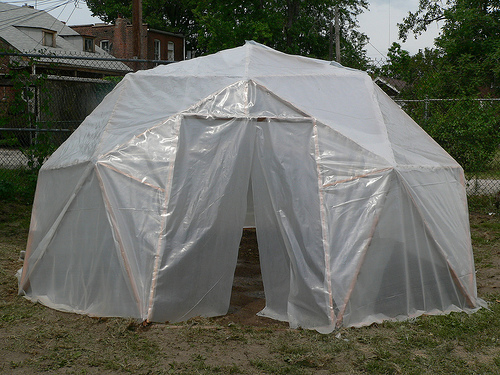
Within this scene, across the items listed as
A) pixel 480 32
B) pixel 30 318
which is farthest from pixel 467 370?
pixel 480 32

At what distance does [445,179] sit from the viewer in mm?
5367

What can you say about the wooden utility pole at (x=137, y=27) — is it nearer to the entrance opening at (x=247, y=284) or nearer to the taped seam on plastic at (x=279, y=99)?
the entrance opening at (x=247, y=284)

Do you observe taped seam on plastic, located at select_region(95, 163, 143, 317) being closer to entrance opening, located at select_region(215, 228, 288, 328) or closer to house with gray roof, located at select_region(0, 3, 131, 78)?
entrance opening, located at select_region(215, 228, 288, 328)

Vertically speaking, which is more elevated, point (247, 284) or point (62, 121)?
point (62, 121)

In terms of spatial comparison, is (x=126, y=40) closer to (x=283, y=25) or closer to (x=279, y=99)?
(x=283, y=25)

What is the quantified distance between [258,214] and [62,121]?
5.70 meters

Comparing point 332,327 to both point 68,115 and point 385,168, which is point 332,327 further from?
point 68,115

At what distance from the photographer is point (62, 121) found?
31.0 feet

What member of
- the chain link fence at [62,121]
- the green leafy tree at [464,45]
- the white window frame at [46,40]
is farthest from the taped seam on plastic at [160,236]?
the white window frame at [46,40]

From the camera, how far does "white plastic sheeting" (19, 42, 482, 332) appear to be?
4605 millimetres

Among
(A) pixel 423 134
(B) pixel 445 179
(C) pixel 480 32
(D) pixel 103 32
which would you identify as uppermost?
(D) pixel 103 32

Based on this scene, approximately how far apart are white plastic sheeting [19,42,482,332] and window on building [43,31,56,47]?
25.1 m

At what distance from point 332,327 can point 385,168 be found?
1408mm

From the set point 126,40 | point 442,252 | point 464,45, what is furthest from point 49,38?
point 442,252
